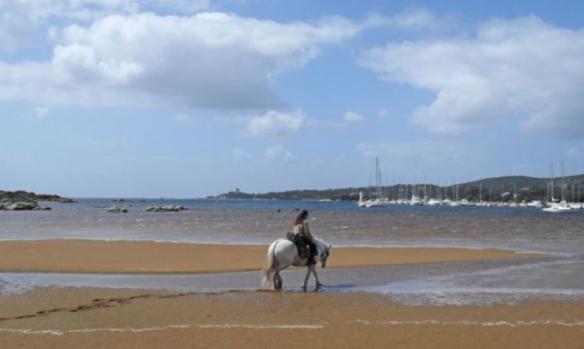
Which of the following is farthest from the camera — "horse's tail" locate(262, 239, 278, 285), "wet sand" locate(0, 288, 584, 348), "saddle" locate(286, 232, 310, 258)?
"saddle" locate(286, 232, 310, 258)

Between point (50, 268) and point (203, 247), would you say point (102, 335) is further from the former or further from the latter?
point (203, 247)

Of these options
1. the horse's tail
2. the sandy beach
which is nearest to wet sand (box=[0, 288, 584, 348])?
the sandy beach

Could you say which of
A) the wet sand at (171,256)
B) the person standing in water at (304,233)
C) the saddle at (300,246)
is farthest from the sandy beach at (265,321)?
the wet sand at (171,256)

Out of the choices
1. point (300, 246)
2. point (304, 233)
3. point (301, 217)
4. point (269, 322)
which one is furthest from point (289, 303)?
point (301, 217)

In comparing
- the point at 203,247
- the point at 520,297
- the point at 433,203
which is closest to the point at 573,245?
the point at 203,247

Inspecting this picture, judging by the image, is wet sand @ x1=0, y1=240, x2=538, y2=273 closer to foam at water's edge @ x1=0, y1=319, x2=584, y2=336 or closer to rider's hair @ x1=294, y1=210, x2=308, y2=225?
rider's hair @ x1=294, y1=210, x2=308, y2=225

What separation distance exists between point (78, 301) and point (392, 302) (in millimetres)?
6609

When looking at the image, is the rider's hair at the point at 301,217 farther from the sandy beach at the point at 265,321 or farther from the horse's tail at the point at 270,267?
the sandy beach at the point at 265,321

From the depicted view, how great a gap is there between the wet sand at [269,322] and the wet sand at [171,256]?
650 centimetres

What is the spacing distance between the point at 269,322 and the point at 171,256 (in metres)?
15.0

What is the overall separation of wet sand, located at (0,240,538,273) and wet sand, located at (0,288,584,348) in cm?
650

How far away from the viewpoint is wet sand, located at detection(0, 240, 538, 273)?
21.9 meters

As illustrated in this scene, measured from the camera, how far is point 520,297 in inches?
593

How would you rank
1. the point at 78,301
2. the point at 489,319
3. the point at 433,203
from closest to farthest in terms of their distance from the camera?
the point at 489,319, the point at 78,301, the point at 433,203
